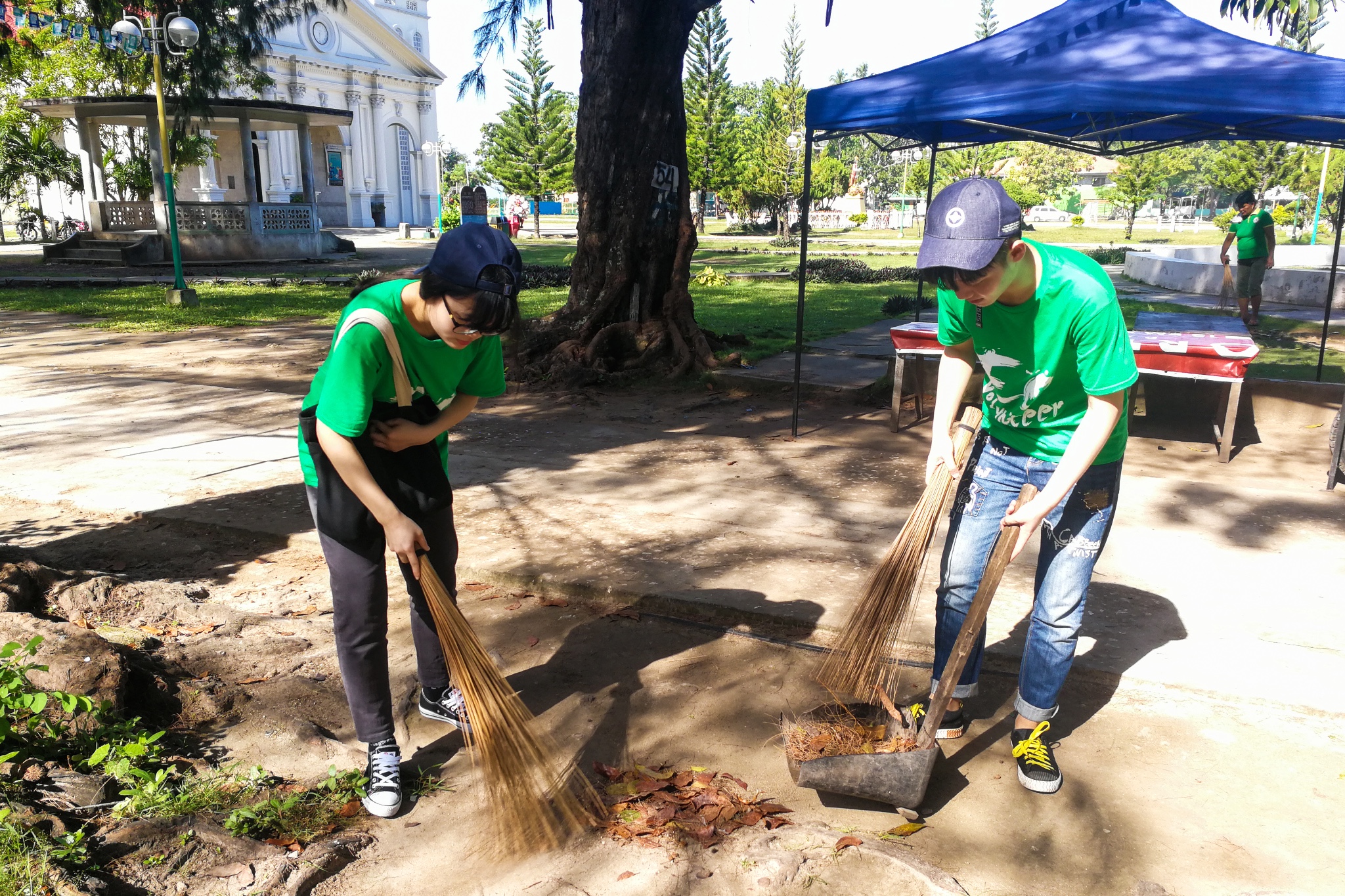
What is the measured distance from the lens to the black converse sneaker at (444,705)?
306cm

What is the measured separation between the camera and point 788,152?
4953cm

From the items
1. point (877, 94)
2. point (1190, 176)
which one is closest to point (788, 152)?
point (877, 94)

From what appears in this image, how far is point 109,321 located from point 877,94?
34.7ft

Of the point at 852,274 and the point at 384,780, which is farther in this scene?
the point at 852,274

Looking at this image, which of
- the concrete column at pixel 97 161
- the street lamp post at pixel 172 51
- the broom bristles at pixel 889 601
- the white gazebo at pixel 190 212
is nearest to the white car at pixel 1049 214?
the white gazebo at pixel 190 212

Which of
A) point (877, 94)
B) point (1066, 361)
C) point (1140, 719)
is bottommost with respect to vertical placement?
point (1140, 719)

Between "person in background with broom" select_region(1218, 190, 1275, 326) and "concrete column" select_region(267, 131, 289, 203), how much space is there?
37.5 m

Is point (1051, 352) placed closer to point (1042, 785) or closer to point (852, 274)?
point (1042, 785)

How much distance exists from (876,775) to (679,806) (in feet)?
1.76

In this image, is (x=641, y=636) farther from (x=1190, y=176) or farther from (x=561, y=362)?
(x=1190, y=176)

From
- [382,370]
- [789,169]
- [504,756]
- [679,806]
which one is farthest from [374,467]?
[789,169]

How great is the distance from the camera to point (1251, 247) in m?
12.0

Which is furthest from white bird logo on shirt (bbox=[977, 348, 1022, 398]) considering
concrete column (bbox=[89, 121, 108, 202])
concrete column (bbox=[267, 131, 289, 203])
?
concrete column (bbox=[267, 131, 289, 203])

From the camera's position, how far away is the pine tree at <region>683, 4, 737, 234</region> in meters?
49.9
